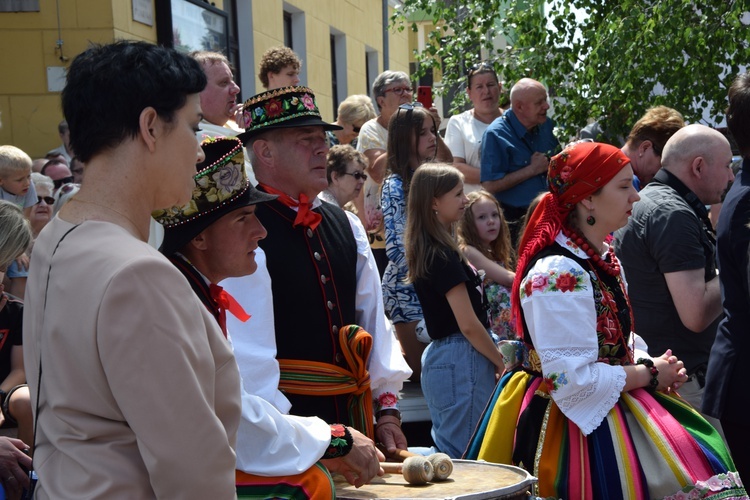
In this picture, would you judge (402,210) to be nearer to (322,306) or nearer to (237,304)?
(322,306)

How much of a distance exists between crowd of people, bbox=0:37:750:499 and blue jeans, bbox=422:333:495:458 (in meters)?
0.01

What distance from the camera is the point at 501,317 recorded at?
5539 millimetres

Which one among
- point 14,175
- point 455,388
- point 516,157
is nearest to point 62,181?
point 14,175

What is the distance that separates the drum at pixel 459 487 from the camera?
2.66 metres

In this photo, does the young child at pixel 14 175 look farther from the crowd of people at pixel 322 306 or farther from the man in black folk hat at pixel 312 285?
the man in black folk hat at pixel 312 285

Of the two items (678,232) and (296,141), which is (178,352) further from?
(678,232)

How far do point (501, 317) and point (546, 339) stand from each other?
199 cm

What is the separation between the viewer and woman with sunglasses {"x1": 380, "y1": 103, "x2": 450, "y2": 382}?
5.80m

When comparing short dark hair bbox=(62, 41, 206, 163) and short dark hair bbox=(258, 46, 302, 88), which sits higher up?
short dark hair bbox=(258, 46, 302, 88)

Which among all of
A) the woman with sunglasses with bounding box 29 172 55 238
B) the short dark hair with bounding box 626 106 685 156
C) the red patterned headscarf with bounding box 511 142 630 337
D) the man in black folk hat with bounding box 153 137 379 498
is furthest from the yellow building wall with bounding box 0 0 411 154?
the man in black folk hat with bounding box 153 137 379 498

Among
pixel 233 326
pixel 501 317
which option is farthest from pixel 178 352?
pixel 501 317

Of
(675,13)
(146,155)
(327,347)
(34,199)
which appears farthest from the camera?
(675,13)

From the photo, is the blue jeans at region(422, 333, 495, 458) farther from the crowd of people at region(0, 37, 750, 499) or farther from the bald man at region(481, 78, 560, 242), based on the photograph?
the bald man at region(481, 78, 560, 242)

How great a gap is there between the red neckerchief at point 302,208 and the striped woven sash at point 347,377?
0.37m
